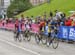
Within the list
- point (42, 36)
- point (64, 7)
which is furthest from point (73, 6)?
point (42, 36)

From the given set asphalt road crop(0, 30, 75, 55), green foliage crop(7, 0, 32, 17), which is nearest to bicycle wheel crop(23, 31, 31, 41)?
asphalt road crop(0, 30, 75, 55)

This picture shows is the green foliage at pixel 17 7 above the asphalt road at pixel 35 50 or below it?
above

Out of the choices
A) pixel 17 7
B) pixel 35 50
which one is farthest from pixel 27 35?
pixel 17 7

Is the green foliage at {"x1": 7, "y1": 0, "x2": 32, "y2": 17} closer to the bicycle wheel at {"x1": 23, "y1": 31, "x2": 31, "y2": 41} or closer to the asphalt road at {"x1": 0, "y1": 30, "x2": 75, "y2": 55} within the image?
the bicycle wheel at {"x1": 23, "y1": 31, "x2": 31, "y2": 41}

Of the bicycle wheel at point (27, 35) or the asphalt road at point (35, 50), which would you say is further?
the bicycle wheel at point (27, 35)

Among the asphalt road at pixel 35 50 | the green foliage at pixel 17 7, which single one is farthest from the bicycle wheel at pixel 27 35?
the green foliage at pixel 17 7

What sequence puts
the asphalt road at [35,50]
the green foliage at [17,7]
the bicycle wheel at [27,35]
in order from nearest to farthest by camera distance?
the asphalt road at [35,50] < the bicycle wheel at [27,35] < the green foliage at [17,7]

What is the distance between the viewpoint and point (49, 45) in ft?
80.3

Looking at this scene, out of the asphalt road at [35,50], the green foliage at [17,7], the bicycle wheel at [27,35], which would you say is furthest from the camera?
the green foliage at [17,7]

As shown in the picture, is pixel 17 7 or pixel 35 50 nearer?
pixel 35 50

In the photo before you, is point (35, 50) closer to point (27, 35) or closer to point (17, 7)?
point (27, 35)

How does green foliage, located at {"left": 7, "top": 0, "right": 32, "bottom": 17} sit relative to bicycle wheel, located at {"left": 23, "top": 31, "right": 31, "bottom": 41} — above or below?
above

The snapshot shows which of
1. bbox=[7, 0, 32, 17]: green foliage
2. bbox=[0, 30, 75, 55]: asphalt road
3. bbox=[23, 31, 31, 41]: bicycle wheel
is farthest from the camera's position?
bbox=[7, 0, 32, 17]: green foliage

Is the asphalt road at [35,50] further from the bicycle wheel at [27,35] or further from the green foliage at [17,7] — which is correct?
the green foliage at [17,7]
